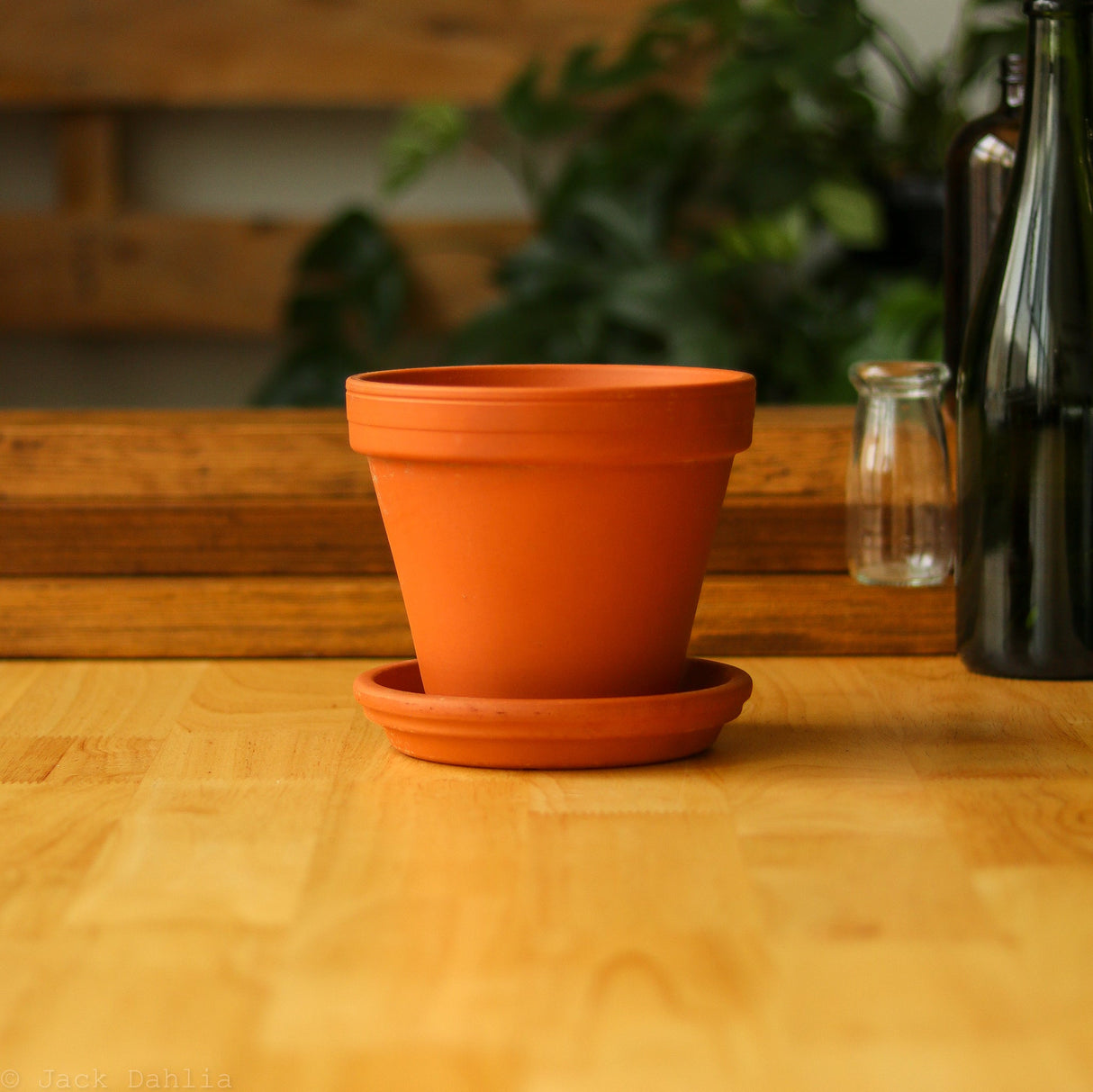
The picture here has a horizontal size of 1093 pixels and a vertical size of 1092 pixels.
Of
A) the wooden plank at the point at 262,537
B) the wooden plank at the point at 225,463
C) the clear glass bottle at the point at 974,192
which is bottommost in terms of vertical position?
the wooden plank at the point at 262,537

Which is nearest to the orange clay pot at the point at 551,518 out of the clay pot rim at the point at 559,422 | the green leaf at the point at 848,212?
the clay pot rim at the point at 559,422

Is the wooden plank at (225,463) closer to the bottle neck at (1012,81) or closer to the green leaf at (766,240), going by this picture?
the bottle neck at (1012,81)

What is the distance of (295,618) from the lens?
33.7 inches

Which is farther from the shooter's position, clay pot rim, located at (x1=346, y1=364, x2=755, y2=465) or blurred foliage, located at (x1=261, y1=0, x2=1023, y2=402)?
blurred foliage, located at (x1=261, y1=0, x2=1023, y2=402)

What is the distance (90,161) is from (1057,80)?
104 inches

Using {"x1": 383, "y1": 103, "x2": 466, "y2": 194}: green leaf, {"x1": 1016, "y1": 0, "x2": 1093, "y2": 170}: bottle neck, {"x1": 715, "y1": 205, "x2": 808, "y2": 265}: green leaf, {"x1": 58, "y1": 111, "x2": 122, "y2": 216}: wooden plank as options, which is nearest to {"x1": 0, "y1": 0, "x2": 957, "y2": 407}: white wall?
{"x1": 58, "y1": 111, "x2": 122, "y2": 216}: wooden plank

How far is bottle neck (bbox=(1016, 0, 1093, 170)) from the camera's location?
724mm

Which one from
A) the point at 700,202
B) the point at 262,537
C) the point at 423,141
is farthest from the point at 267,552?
the point at 700,202

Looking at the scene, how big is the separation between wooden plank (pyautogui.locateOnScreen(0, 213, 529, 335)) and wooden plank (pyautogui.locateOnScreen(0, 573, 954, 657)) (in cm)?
221

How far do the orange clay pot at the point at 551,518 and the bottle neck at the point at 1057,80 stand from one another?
0.24 meters

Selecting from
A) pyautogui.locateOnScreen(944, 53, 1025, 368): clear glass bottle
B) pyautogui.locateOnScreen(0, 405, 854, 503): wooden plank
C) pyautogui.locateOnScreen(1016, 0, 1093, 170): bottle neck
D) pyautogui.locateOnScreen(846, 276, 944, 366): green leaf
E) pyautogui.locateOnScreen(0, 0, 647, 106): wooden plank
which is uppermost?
pyautogui.locateOnScreen(0, 0, 647, 106): wooden plank

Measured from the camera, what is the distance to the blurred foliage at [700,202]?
2.43m

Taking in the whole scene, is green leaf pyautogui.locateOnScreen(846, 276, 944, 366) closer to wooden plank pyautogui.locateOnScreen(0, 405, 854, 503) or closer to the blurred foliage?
the blurred foliage

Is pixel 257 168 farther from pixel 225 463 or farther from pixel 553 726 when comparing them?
pixel 553 726
